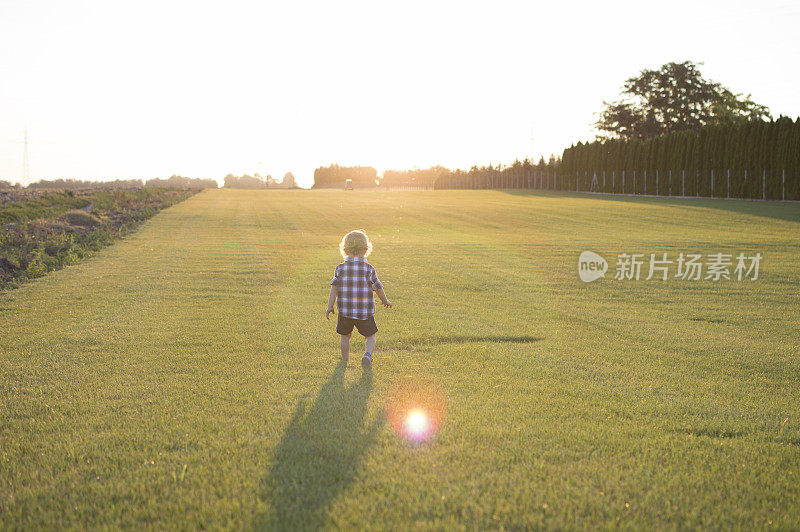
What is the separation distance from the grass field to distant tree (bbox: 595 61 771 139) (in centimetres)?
6324

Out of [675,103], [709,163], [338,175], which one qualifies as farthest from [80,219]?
[338,175]

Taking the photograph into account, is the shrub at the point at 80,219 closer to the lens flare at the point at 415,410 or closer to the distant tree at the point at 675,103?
the lens flare at the point at 415,410

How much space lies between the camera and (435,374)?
5879 mm

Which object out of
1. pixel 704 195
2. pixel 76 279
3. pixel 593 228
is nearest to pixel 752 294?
pixel 76 279

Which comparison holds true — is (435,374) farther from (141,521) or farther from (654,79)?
(654,79)

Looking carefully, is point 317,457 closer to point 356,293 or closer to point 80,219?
point 356,293

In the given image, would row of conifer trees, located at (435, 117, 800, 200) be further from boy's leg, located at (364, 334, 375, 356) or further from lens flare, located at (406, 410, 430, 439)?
lens flare, located at (406, 410, 430, 439)

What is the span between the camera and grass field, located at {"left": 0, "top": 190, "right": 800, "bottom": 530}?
11.2 ft

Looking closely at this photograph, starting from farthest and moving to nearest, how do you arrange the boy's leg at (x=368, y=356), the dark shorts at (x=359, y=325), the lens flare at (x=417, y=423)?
the dark shorts at (x=359, y=325) → the boy's leg at (x=368, y=356) → the lens flare at (x=417, y=423)

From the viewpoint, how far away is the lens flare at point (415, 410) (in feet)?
14.5

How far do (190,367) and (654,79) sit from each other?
73.9 m

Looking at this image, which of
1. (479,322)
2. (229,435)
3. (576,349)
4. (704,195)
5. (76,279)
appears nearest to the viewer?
(229,435)

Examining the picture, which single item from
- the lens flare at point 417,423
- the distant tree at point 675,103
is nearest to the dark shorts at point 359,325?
the lens flare at point 417,423

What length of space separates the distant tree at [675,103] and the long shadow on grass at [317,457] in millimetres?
70457
